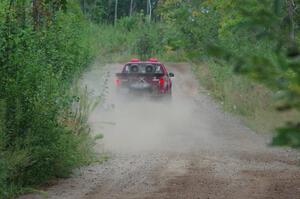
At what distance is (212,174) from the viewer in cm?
Result: 1132

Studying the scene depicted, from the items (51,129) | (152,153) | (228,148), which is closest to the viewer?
(51,129)

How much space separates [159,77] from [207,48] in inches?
864

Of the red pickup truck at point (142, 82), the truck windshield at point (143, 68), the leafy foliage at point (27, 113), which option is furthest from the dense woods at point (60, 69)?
the truck windshield at point (143, 68)

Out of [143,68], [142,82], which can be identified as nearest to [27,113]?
[142,82]

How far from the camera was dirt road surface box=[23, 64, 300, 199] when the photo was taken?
9.80 m

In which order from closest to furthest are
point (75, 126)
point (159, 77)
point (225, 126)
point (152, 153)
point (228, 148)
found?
point (75, 126), point (152, 153), point (228, 148), point (225, 126), point (159, 77)

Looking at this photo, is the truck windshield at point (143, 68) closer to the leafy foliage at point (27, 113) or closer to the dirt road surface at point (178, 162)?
the dirt road surface at point (178, 162)

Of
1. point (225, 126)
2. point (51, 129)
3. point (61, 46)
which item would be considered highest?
point (61, 46)

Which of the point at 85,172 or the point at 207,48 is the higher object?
the point at 207,48

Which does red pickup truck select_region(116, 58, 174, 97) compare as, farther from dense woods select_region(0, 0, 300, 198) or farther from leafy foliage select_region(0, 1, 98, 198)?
leafy foliage select_region(0, 1, 98, 198)

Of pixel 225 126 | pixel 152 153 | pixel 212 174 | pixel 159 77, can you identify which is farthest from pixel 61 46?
pixel 159 77

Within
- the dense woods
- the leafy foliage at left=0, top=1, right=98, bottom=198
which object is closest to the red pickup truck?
the dense woods

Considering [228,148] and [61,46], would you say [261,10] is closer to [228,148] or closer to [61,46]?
[61,46]

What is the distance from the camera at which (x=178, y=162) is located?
41.5ft
